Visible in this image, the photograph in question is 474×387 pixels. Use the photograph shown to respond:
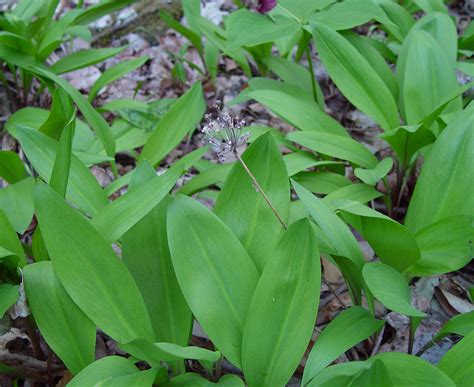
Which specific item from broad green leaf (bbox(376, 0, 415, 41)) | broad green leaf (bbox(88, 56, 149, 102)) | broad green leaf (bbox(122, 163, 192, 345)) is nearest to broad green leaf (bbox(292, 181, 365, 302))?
broad green leaf (bbox(122, 163, 192, 345))

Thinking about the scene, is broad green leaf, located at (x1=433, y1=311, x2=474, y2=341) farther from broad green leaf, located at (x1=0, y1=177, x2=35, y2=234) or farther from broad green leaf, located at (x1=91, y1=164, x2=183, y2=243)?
broad green leaf, located at (x1=0, y1=177, x2=35, y2=234)

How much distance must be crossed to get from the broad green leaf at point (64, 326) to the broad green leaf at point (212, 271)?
0.27 meters

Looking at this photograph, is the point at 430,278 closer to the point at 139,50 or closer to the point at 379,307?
the point at 379,307

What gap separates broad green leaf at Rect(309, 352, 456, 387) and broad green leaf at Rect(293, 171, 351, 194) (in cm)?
83

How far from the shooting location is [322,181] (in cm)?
201

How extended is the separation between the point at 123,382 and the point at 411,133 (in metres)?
1.23

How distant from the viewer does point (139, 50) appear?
3549mm

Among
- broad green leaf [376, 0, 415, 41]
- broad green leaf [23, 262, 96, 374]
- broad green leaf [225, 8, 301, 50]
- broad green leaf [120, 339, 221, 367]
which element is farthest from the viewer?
broad green leaf [376, 0, 415, 41]

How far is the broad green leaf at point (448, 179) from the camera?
4.84 ft

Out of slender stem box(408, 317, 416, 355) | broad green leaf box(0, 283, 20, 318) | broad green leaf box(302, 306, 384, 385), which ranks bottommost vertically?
slender stem box(408, 317, 416, 355)

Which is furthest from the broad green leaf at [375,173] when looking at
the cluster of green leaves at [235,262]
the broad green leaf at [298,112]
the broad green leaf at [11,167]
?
the broad green leaf at [11,167]

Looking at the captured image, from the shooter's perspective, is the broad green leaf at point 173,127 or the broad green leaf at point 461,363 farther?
the broad green leaf at point 173,127

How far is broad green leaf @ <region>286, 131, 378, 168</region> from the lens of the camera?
1.91m

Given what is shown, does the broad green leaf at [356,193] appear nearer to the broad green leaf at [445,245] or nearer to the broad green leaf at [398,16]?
the broad green leaf at [445,245]
